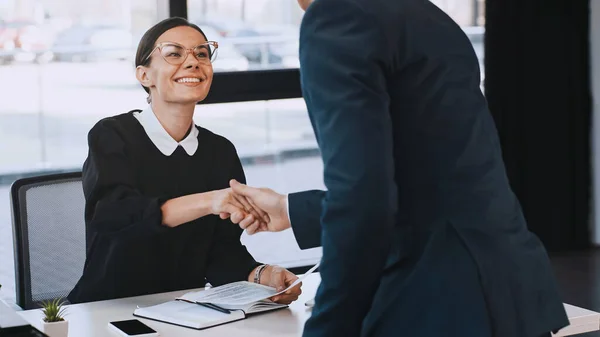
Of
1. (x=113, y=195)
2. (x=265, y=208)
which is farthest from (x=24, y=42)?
(x=265, y=208)

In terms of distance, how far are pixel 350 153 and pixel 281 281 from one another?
109 cm

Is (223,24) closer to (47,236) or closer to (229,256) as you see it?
(47,236)

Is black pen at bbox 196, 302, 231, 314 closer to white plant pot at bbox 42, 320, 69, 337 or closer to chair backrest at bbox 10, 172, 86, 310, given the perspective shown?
white plant pot at bbox 42, 320, 69, 337

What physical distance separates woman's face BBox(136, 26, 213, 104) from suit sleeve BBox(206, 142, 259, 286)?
0.22 m

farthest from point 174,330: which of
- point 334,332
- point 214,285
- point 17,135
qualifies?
point 17,135

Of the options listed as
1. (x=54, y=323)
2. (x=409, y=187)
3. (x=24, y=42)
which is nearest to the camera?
(x=409, y=187)

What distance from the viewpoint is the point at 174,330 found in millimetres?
2057

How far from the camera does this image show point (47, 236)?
270 cm

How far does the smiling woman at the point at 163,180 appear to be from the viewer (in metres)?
2.49

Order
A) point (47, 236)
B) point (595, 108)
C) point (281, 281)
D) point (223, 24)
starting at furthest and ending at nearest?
point (595, 108) < point (223, 24) < point (47, 236) < point (281, 281)

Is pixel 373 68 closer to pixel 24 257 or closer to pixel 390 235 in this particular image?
pixel 390 235

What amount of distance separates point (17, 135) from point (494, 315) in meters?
4.30

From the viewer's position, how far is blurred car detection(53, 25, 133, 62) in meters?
4.94

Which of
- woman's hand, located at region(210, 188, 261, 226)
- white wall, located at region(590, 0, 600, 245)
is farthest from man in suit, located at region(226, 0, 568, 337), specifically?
white wall, located at region(590, 0, 600, 245)
